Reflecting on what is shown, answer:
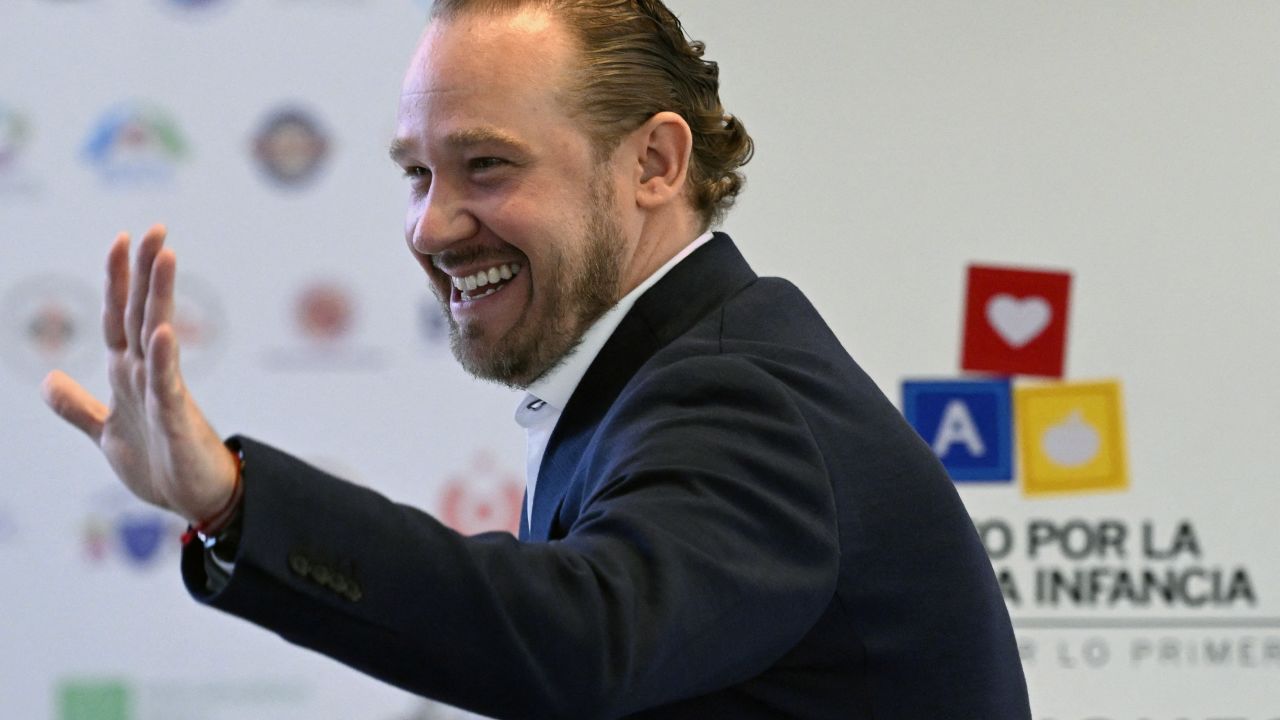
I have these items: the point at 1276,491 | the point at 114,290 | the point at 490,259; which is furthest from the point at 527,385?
the point at 1276,491

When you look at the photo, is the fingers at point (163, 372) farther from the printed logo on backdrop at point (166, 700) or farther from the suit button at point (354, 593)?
the printed logo on backdrop at point (166, 700)

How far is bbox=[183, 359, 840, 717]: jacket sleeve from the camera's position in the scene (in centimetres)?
92

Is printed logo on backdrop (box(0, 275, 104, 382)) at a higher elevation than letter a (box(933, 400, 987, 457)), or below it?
higher

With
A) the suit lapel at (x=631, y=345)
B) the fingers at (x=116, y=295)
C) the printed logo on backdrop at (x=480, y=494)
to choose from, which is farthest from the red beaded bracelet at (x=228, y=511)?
the printed logo on backdrop at (x=480, y=494)

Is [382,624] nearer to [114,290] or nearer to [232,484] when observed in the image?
[232,484]

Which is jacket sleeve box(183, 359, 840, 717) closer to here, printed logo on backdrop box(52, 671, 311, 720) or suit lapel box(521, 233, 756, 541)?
suit lapel box(521, 233, 756, 541)

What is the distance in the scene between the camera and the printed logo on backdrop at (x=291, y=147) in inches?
121

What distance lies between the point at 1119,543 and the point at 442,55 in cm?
200

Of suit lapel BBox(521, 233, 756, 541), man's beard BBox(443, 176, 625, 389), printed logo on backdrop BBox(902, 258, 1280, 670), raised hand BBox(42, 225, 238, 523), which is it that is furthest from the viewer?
printed logo on backdrop BBox(902, 258, 1280, 670)

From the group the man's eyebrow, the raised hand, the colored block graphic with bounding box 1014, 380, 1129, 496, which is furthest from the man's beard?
the colored block graphic with bounding box 1014, 380, 1129, 496

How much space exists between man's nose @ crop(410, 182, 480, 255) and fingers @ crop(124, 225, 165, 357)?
0.56 meters

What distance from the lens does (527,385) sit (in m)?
1.56

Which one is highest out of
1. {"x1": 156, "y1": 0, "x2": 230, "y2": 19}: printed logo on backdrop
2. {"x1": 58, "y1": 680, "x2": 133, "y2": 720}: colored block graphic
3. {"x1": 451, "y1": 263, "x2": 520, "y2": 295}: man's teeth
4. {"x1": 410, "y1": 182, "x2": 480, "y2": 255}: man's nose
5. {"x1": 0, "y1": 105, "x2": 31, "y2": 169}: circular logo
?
{"x1": 156, "y1": 0, "x2": 230, "y2": 19}: printed logo on backdrop

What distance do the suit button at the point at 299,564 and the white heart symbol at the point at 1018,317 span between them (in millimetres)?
2314
